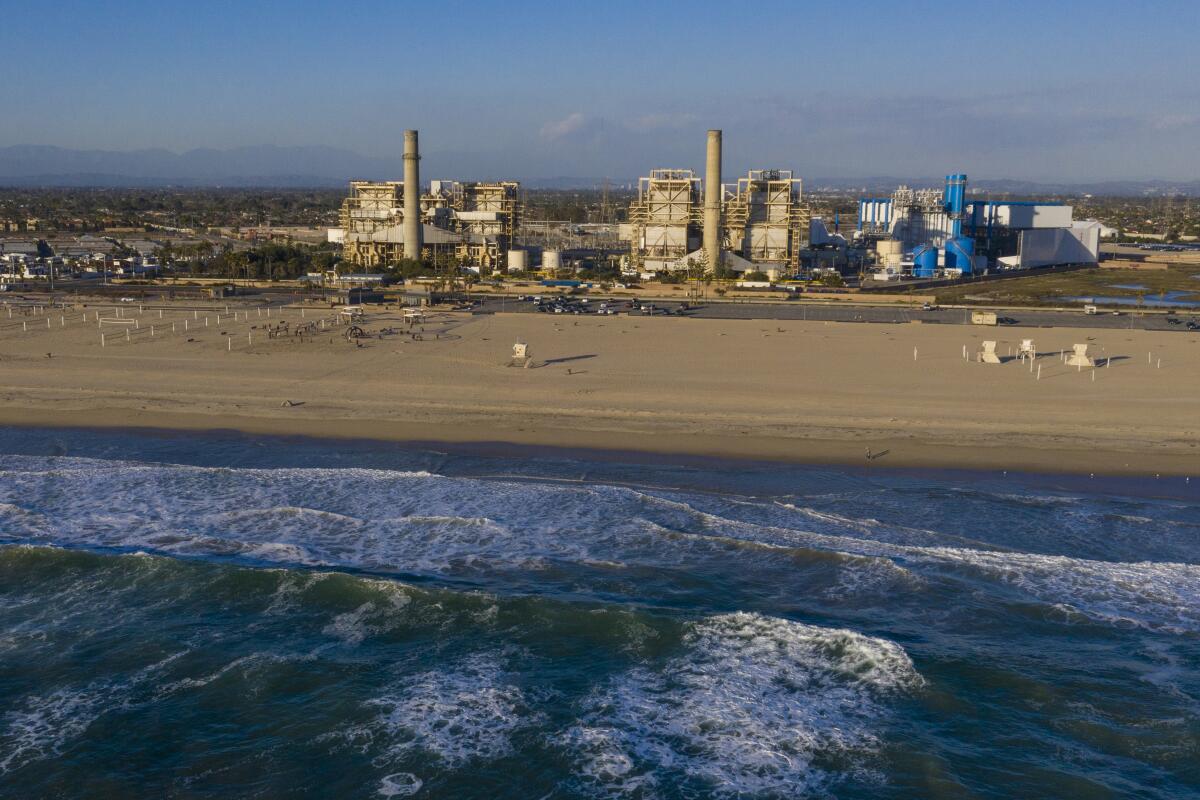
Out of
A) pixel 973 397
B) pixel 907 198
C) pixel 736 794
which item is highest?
pixel 907 198

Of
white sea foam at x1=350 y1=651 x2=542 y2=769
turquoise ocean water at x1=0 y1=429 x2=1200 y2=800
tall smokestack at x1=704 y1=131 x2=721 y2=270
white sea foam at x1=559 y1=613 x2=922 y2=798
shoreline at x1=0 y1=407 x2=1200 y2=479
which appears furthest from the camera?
tall smokestack at x1=704 y1=131 x2=721 y2=270

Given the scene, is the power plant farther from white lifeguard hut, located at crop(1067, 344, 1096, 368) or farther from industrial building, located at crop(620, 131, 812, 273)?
white lifeguard hut, located at crop(1067, 344, 1096, 368)

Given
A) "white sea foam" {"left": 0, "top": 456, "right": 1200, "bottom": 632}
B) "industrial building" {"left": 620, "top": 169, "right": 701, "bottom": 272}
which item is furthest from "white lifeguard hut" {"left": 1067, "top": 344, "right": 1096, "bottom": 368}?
"industrial building" {"left": 620, "top": 169, "right": 701, "bottom": 272}

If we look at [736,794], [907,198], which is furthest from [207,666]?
[907,198]

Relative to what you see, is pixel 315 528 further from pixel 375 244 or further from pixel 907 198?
pixel 907 198

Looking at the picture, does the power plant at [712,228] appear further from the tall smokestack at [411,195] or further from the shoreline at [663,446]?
the shoreline at [663,446]

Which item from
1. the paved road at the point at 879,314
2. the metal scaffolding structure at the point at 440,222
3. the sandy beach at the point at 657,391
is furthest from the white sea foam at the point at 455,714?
the metal scaffolding structure at the point at 440,222

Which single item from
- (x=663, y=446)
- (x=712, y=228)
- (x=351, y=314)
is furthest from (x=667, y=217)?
(x=663, y=446)
